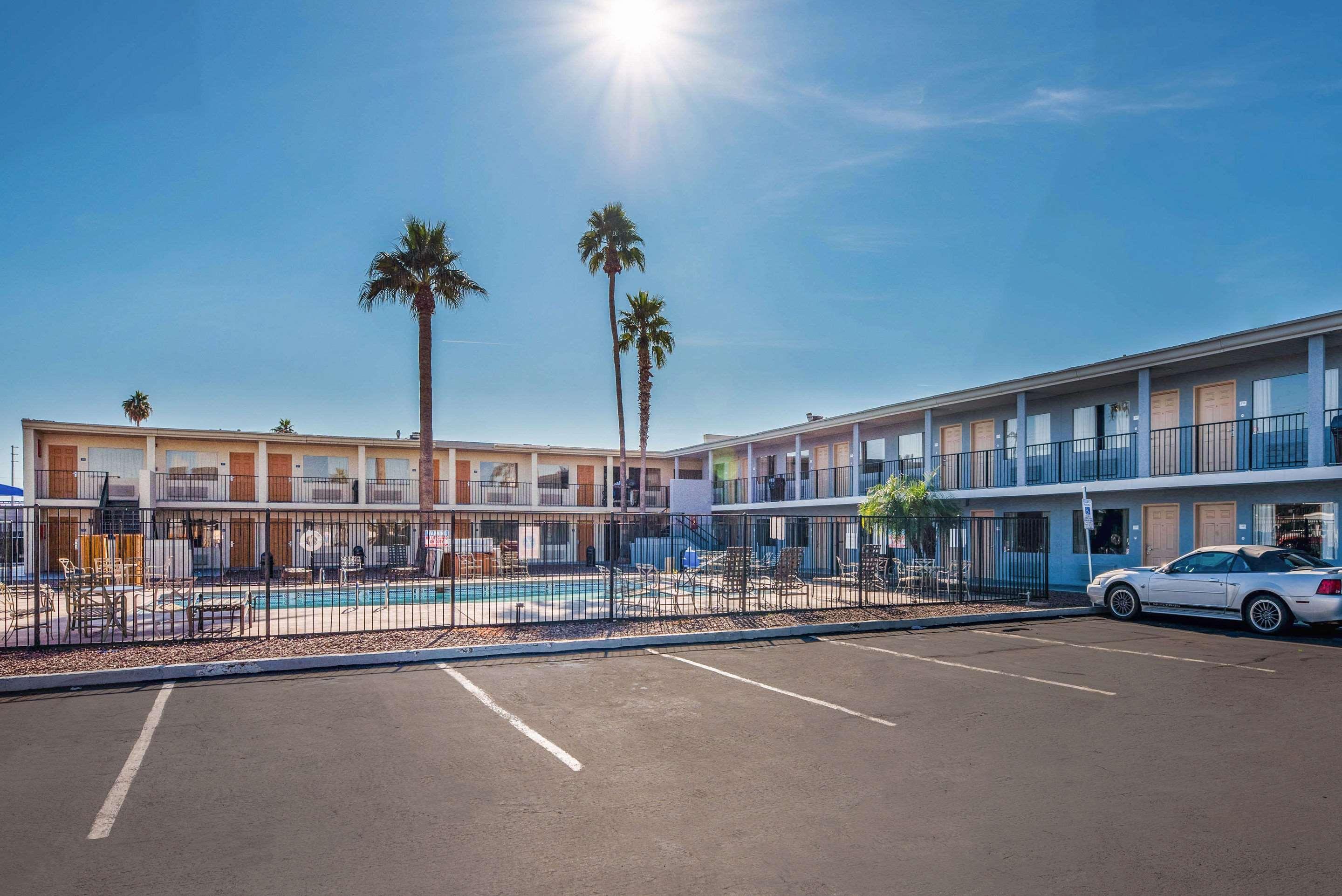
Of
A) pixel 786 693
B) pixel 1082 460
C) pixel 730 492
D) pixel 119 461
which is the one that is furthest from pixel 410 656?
pixel 119 461

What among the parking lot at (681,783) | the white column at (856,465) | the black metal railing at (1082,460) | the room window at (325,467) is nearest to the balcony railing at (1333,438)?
Result: the black metal railing at (1082,460)

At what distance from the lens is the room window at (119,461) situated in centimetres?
3009

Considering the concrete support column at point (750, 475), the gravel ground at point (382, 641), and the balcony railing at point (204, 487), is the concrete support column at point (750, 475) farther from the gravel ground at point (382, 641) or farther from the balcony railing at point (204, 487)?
the balcony railing at point (204, 487)

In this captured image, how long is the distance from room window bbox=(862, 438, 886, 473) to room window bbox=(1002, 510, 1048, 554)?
5389 millimetres

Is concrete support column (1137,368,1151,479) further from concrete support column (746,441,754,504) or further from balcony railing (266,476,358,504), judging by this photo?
balcony railing (266,476,358,504)

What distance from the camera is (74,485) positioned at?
1163 inches

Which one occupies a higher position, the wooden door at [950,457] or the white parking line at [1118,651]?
the wooden door at [950,457]

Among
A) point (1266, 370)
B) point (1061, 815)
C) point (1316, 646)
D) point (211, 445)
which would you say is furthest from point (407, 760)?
point (211, 445)

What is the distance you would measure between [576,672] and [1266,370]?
58.6 feet

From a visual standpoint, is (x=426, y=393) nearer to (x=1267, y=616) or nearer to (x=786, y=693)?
(x=786, y=693)

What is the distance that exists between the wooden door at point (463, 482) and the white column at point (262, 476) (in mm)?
7485

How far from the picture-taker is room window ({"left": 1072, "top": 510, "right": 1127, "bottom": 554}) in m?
21.3

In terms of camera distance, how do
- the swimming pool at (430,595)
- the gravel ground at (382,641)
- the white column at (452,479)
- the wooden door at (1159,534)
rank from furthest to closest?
1. the white column at (452,479)
2. the wooden door at (1159,534)
3. the swimming pool at (430,595)
4. the gravel ground at (382,641)

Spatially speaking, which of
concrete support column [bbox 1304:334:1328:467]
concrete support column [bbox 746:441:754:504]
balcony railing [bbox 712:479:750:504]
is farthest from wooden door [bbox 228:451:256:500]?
concrete support column [bbox 1304:334:1328:467]
